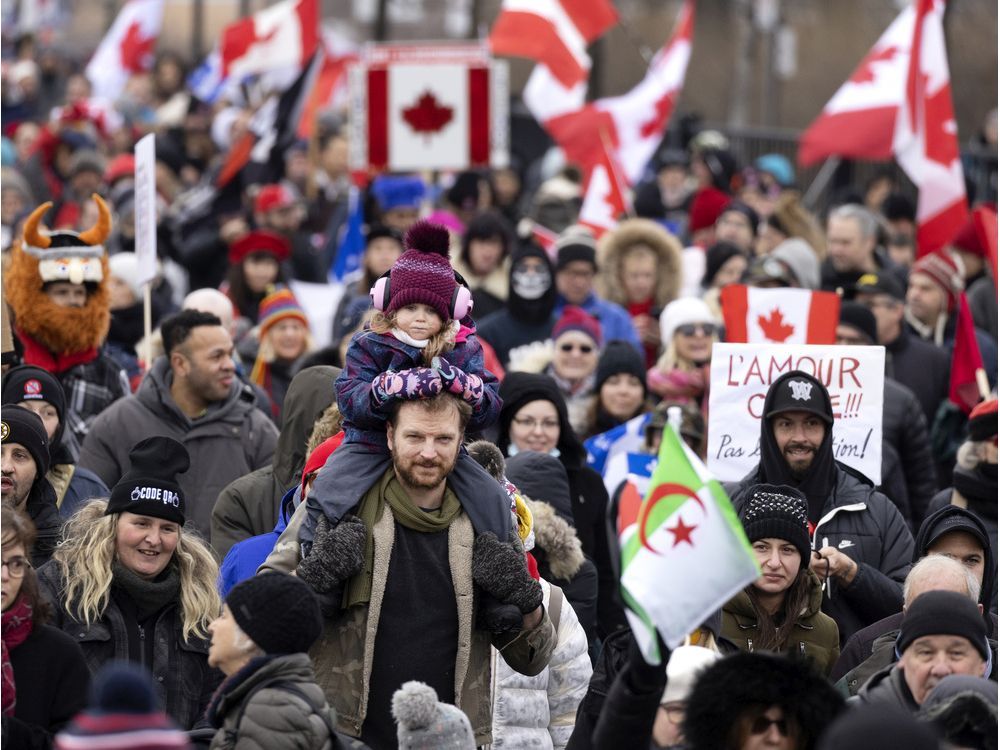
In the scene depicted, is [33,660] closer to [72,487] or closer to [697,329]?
[72,487]

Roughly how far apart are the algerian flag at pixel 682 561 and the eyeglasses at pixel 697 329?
553 centimetres

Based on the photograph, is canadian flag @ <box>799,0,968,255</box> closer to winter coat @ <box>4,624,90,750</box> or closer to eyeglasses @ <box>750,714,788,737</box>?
eyeglasses @ <box>750,714,788,737</box>

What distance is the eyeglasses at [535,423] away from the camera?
896 centimetres

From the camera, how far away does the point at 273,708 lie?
17.9ft

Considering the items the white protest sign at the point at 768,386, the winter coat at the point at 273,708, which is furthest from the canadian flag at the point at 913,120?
the winter coat at the point at 273,708

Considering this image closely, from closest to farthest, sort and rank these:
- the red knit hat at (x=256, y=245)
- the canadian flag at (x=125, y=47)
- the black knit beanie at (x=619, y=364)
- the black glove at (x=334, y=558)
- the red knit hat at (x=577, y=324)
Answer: the black glove at (x=334, y=558) → the black knit beanie at (x=619, y=364) → the red knit hat at (x=577, y=324) → the red knit hat at (x=256, y=245) → the canadian flag at (x=125, y=47)

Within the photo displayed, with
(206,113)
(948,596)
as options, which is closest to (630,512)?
(948,596)

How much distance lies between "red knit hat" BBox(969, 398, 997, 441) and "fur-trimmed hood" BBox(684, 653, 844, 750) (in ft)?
11.8

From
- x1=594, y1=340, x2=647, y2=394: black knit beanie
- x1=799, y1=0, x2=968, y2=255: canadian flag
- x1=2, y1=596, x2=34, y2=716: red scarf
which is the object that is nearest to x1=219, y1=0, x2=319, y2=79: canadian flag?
x1=799, y1=0, x2=968, y2=255: canadian flag

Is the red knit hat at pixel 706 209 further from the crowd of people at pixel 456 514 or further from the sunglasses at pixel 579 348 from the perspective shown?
the sunglasses at pixel 579 348

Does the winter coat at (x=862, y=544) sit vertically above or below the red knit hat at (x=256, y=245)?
below

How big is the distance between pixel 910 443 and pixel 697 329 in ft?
4.53

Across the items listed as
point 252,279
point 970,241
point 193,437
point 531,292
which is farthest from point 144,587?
point 970,241

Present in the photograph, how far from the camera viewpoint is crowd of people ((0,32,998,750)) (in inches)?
222
